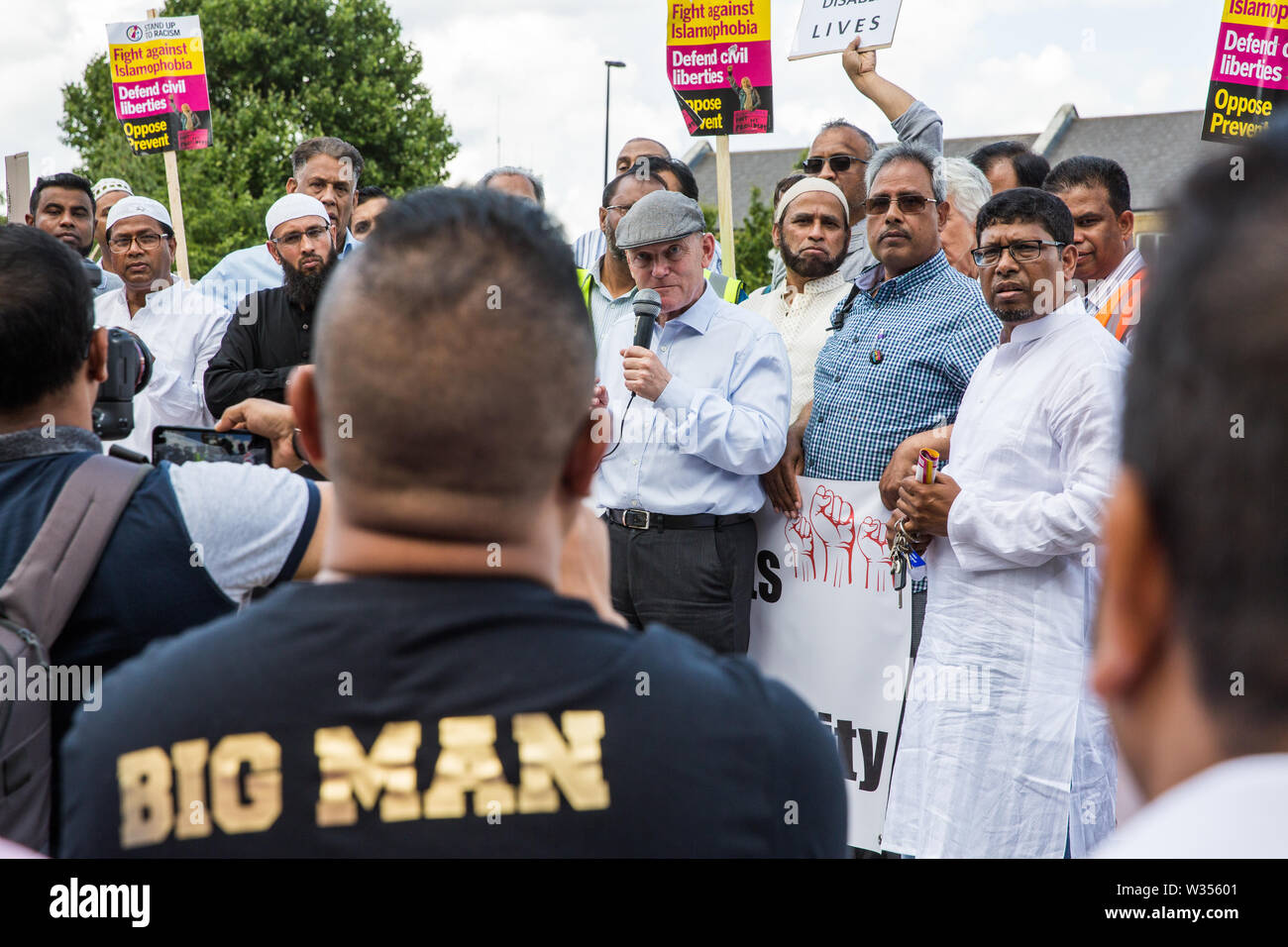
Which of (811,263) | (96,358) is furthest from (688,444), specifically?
(96,358)

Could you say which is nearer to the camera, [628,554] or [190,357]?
[628,554]

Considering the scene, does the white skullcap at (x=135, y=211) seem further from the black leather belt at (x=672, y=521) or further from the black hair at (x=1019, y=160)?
the black hair at (x=1019, y=160)

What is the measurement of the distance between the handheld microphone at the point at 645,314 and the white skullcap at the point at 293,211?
5.78 ft

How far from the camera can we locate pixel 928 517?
13.3 feet

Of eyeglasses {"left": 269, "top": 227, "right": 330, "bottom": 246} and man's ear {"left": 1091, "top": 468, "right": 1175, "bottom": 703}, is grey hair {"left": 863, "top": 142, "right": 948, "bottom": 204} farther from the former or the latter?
man's ear {"left": 1091, "top": 468, "right": 1175, "bottom": 703}

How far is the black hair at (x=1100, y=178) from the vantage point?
5.35m

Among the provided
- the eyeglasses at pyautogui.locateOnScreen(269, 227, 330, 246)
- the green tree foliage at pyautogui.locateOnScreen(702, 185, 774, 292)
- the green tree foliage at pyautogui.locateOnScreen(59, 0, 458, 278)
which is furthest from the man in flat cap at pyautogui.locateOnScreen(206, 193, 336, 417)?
the green tree foliage at pyautogui.locateOnScreen(59, 0, 458, 278)

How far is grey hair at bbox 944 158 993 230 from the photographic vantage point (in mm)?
5496

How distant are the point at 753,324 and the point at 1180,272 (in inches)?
168

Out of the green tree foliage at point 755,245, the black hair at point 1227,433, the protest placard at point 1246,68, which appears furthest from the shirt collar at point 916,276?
the green tree foliage at point 755,245

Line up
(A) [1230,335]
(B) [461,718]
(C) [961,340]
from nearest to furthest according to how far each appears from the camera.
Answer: (A) [1230,335] → (B) [461,718] → (C) [961,340]

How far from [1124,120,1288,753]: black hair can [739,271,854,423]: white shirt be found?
4.44 metres
